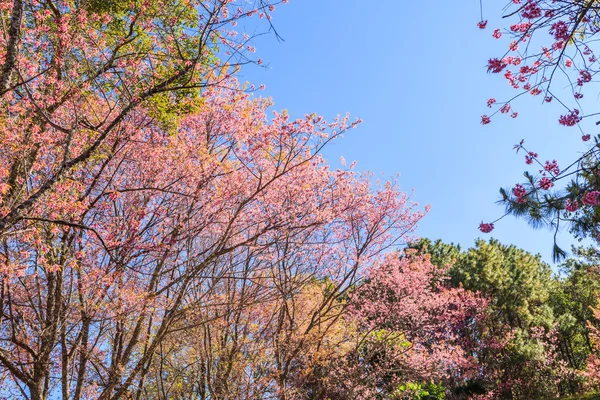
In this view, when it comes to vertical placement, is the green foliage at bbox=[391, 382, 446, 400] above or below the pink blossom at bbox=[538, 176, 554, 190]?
below

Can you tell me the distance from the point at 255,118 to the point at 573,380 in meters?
20.8

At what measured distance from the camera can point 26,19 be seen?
6051 millimetres

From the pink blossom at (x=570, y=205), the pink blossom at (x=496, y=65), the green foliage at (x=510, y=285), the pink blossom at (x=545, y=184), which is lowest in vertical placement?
the pink blossom at (x=570, y=205)

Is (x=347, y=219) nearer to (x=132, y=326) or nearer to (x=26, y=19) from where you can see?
(x=132, y=326)

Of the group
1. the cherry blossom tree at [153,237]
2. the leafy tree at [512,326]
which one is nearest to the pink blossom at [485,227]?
the cherry blossom tree at [153,237]

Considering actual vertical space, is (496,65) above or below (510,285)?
below

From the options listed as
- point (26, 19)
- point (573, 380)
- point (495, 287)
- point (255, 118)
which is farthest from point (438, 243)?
point (26, 19)

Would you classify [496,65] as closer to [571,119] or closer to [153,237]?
[571,119]

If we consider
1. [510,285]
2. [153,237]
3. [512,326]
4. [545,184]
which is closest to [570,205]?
[545,184]

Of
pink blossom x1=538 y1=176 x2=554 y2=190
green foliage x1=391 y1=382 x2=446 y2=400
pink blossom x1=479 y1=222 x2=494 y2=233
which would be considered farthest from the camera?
green foliage x1=391 y1=382 x2=446 y2=400

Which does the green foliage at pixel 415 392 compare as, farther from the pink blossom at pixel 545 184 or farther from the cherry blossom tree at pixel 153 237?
the pink blossom at pixel 545 184

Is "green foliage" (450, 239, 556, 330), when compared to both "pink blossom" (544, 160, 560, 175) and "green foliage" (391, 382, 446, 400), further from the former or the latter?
"pink blossom" (544, 160, 560, 175)

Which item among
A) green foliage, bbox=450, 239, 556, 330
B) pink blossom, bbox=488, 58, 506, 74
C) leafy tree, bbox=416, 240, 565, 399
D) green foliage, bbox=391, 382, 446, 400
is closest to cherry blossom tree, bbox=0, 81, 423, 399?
pink blossom, bbox=488, 58, 506, 74

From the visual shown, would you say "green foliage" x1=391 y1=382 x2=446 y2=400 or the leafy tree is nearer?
"green foliage" x1=391 y1=382 x2=446 y2=400
